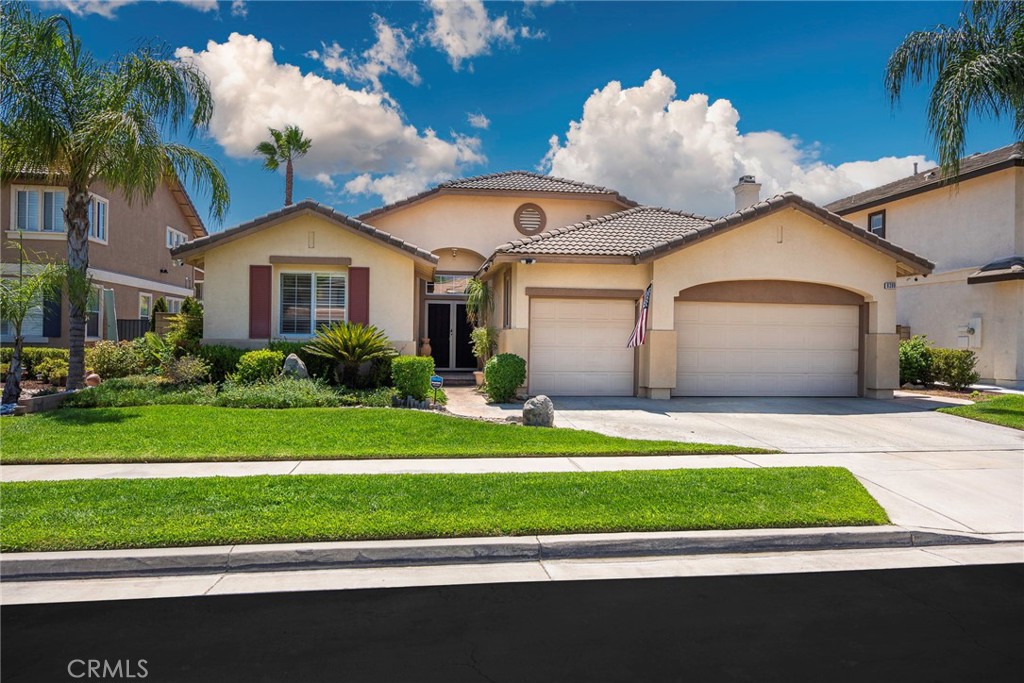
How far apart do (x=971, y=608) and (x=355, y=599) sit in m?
4.41

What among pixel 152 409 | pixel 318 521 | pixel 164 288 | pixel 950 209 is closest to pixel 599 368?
pixel 152 409

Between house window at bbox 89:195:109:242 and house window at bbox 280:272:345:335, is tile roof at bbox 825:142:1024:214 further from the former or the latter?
house window at bbox 89:195:109:242

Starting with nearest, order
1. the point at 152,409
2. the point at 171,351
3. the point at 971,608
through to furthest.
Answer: the point at 971,608
the point at 152,409
the point at 171,351

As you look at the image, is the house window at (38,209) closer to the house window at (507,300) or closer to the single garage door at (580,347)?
the house window at (507,300)

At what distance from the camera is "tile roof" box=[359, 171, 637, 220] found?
22.7 meters

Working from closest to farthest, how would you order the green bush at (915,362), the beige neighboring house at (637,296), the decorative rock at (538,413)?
1. the decorative rock at (538,413)
2. the beige neighboring house at (637,296)
3. the green bush at (915,362)

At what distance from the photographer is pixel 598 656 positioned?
3928 mm

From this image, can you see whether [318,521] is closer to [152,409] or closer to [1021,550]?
[1021,550]

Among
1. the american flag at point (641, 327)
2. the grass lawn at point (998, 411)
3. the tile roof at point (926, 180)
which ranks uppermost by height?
the tile roof at point (926, 180)

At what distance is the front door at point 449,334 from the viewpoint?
22203mm

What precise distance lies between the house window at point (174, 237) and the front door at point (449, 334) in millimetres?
13179

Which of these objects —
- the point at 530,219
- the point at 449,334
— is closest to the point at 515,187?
the point at 530,219

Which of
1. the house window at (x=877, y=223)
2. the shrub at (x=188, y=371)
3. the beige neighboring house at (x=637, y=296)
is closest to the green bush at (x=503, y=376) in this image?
the beige neighboring house at (x=637, y=296)

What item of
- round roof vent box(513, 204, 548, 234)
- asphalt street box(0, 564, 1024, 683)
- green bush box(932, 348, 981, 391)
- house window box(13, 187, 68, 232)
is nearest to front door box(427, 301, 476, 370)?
round roof vent box(513, 204, 548, 234)
